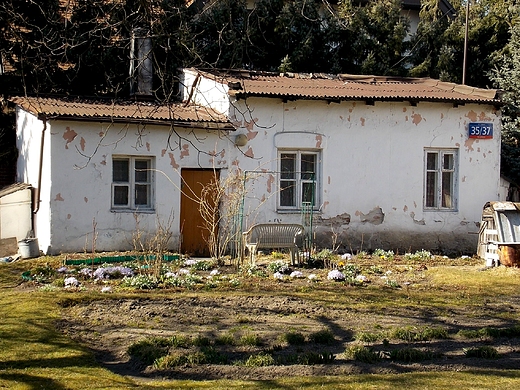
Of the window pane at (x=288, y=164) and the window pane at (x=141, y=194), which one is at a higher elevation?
the window pane at (x=288, y=164)

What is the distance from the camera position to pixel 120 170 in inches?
663

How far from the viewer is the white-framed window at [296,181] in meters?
18.1

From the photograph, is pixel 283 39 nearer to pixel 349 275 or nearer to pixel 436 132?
pixel 436 132

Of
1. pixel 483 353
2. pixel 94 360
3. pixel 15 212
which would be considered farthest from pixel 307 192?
pixel 94 360

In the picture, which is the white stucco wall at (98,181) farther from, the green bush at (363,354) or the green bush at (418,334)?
the green bush at (363,354)

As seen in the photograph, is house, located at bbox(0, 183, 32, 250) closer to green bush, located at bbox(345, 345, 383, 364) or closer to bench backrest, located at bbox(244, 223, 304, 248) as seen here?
bench backrest, located at bbox(244, 223, 304, 248)

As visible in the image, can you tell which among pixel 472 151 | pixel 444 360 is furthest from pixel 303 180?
pixel 444 360

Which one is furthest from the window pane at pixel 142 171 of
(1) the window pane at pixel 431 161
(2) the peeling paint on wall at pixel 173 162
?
(1) the window pane at pixel 431 161

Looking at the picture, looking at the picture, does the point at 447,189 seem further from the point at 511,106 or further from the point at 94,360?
the point at 94,360

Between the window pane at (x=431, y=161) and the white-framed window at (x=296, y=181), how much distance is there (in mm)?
3021

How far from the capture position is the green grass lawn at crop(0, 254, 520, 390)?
6785 mm

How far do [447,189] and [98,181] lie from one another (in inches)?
351

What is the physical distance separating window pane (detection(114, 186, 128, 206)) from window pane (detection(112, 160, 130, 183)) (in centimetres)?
18

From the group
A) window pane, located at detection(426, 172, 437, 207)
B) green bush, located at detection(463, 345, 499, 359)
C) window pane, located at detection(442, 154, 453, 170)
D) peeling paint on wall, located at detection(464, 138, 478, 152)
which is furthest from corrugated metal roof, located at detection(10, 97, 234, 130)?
green bush, located at detection(463, 345, 499, 359)
